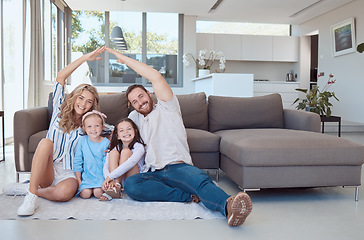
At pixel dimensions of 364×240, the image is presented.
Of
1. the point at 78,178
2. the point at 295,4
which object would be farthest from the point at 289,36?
the point at 78,178

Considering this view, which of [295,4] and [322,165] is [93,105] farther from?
[295,4]

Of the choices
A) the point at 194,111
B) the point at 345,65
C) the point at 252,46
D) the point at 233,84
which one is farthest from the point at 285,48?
the point at 194,111

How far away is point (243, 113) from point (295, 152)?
3.69ft

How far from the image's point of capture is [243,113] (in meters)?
3.51

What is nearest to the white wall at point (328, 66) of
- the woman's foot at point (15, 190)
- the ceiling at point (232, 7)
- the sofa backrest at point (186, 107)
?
the ceiling at point (232, 7)

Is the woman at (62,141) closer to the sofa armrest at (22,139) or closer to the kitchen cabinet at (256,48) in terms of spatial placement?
the sofa armrest at (22,139)

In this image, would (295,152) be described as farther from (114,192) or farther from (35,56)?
(35,56)

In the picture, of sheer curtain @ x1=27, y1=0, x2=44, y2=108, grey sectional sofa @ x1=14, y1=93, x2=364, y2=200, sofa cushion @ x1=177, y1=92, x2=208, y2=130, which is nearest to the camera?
grey sectional sofa @ x1=14, y1=93, x2=364, y2=200

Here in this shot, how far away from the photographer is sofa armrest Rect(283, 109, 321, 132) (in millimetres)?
3172

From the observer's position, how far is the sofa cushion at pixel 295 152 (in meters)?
2.41

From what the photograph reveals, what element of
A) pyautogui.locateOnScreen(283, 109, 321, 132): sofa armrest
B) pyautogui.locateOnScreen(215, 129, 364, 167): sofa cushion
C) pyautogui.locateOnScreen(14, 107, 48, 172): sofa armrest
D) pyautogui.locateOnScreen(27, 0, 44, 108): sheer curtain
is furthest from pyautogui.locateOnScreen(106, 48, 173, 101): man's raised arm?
pyautogui.locateOnScreen(27, 0, 44, 108): sheer curtain

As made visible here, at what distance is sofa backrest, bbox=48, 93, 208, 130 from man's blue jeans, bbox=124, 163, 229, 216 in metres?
1.02

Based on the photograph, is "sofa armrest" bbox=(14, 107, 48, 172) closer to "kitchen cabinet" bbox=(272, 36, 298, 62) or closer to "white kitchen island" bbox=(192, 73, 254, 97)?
"white kitchen island" bbox=(192, 73, 254, 97)

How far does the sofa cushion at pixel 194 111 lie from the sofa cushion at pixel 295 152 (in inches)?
36.6
